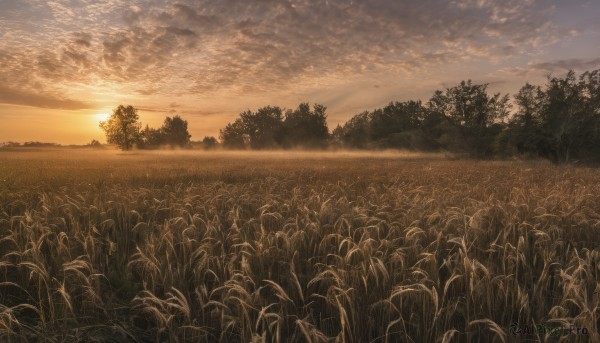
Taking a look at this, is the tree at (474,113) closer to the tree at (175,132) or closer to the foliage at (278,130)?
the foliage at (278,130)

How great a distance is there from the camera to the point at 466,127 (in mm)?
60344

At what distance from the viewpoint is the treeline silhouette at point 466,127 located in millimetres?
42031

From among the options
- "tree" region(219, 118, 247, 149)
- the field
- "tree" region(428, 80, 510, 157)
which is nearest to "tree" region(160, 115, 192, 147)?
"tree" region(219, 118, 247, 149)

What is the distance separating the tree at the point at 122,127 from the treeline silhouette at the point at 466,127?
37999mm

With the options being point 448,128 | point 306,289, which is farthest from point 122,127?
A: point 306,289

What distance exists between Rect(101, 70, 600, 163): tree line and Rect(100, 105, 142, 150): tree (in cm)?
22

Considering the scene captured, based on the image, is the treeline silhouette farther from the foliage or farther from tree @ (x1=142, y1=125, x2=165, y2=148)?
tree @ (x1=142, y1=125, x2=165, y2=148)

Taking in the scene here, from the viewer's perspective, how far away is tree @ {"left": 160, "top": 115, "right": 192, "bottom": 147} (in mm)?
131000

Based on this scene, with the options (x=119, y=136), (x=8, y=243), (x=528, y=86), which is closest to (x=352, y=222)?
(x=8, y=243)

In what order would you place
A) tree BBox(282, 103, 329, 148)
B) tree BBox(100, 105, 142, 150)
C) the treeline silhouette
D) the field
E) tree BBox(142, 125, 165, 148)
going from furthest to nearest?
tree BBox(142, 125, 165, 148)
tree BBox(282, 103, 329, 148)
tree BBox(100, 105, 142, 150)
the treeline silhouette
the field

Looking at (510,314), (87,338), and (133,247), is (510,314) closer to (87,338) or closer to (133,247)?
(87,338)

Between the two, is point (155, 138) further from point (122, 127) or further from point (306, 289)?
point (306, 289)

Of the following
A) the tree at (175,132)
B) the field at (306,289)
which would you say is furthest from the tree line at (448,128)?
the field at (306,289)

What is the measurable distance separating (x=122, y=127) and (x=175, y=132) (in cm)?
5086
